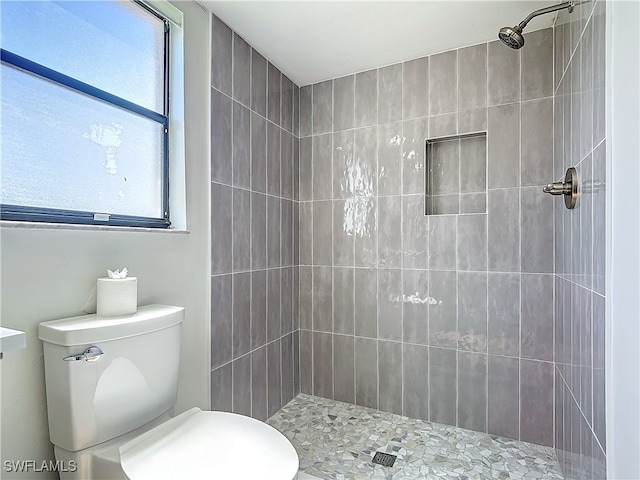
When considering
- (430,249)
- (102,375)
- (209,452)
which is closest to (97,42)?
(102,375)

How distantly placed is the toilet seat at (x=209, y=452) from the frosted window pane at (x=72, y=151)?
2.77 feet

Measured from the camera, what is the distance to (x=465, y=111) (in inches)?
82.7

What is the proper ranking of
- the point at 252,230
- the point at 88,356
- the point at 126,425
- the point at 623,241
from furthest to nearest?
the point at 252,230, the point at 126,425, the point at 88,356, the point at 623,241

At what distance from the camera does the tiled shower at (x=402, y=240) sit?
189cm

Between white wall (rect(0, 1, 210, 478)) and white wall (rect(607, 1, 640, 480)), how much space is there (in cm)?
156

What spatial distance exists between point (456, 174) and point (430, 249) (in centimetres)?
Result: 49

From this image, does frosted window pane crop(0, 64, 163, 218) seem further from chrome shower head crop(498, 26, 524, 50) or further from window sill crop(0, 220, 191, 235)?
chrome shower head crop(498, 26, 524, 50)

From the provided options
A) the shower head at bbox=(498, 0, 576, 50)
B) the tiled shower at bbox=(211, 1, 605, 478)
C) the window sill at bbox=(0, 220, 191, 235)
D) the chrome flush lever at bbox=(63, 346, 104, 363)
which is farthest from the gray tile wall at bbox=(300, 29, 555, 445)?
the chrome flush lever at bbox=(63, 346, 104, 363)

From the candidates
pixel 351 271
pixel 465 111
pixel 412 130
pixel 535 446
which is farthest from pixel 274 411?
pixel 465 111

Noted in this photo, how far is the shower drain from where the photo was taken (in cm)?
176

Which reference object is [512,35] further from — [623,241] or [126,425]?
[126,425]

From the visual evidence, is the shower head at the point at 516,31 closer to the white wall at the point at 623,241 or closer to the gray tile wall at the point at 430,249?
the gray tile wall at the point at 430,249

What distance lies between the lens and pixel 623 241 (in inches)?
36.9

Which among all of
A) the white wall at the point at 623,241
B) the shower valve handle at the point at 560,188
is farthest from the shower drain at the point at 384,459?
the shower valve handle at the point at 560,188
